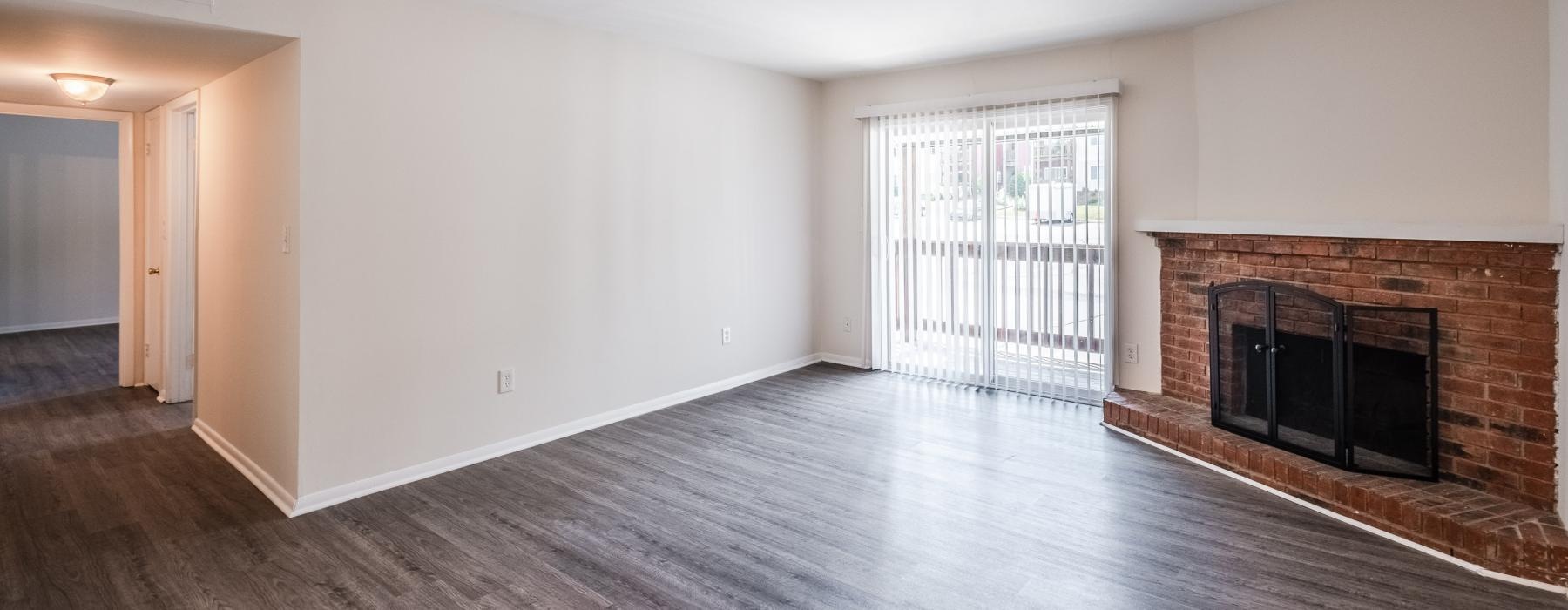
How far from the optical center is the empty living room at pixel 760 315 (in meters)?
2.74

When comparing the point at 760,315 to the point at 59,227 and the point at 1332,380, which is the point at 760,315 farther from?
the point at 59,227

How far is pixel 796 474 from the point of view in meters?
3.62

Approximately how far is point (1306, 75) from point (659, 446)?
144 inches

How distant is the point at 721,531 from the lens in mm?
2982

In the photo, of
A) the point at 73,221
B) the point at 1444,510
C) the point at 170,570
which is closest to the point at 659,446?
the point at 170,570

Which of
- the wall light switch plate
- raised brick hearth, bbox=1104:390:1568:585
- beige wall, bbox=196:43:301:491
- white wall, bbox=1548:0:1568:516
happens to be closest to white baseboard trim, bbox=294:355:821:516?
beige wall, bbox=196:43:301:491

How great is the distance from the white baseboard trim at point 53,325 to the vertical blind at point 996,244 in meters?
8.50

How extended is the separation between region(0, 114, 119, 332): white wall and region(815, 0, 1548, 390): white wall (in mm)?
8842

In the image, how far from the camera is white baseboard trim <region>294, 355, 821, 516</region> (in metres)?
3.28

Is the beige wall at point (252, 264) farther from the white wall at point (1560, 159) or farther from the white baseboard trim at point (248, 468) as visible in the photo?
the white wall at point (1560, 159)

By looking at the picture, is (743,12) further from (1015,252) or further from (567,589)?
(567,589)

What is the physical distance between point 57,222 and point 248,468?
6961mm

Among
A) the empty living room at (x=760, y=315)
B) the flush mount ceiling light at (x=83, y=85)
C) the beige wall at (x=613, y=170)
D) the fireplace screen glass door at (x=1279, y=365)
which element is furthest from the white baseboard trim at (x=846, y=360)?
the flush mount ceiling light at (x=83, y=85)

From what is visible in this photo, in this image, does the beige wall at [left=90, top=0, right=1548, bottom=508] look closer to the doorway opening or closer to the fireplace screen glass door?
the fireplace screen glass door
